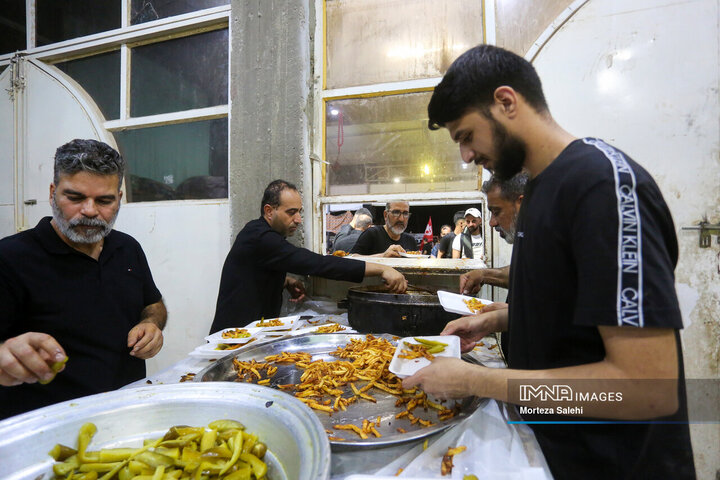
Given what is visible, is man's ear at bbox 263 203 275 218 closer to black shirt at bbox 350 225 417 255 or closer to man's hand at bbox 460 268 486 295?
black shirt at bbox 350 225 417 255

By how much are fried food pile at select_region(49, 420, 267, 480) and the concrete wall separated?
2.49 meters

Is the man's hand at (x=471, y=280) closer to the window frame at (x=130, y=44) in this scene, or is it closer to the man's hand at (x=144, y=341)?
the man's hand at (x=144, y=341)

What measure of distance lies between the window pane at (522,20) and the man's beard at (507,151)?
2273 mm

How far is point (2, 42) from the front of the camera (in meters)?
4.66

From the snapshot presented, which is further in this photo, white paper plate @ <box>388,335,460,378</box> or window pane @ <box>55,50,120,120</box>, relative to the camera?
window pane @ <box>55,50,120,120</box>

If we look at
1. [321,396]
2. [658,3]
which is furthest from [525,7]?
[321,396]

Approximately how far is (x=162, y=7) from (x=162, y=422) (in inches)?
182

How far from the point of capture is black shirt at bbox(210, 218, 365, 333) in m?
2.56

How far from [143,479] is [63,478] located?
183mm

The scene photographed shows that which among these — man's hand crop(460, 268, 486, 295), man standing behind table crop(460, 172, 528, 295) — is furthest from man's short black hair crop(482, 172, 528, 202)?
man's hand crop(460, 268, 486, 295)

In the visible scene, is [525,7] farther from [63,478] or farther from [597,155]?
[63,478]

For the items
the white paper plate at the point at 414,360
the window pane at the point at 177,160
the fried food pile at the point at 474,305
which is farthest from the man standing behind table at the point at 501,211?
the window pane at the point at 177,160

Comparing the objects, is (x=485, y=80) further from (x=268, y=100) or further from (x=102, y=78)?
(x=102, y=78)

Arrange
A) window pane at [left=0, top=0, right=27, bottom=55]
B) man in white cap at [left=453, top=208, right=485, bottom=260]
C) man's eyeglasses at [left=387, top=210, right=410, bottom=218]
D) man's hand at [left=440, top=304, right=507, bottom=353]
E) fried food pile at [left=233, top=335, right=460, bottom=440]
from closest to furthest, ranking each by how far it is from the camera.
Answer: fried food pile at [left=233, top=335, right=460, bottom=440] → man's hand at [left=440, top=304, right=507, bottom=353] → man's eyeglasses at [left=387, top=210, right=410, bottom=218] → window pane at [left=0, top=0, right=27, bottom=55] → man in white cap at [left=453, top=208, right=485, bottom=260]
